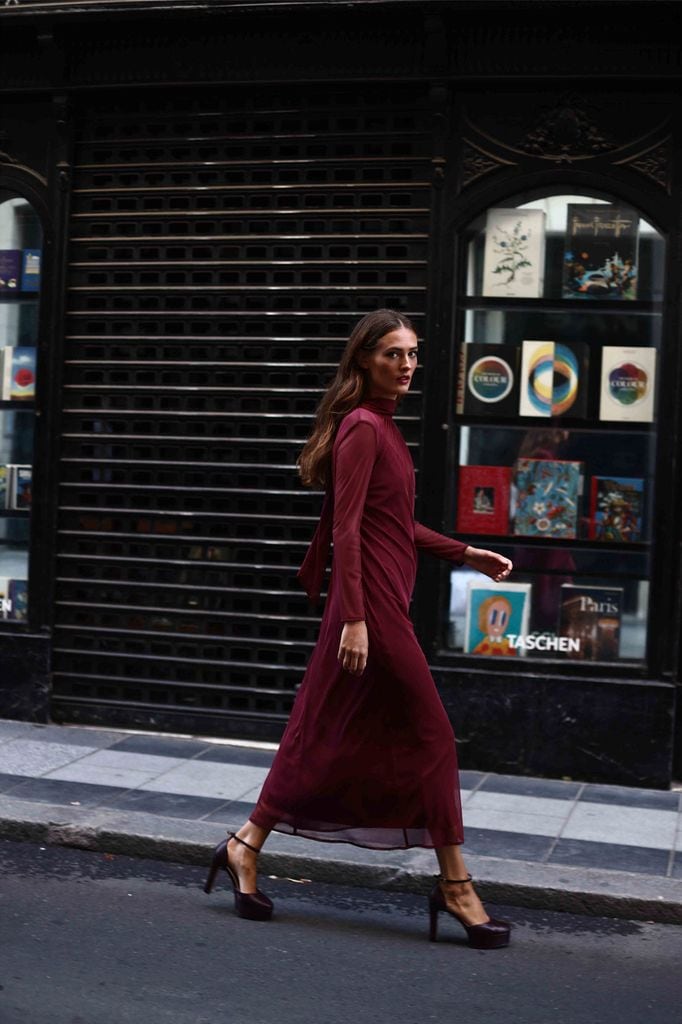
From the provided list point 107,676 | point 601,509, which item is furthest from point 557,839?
point 107,676

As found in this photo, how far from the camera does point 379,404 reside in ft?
16.3

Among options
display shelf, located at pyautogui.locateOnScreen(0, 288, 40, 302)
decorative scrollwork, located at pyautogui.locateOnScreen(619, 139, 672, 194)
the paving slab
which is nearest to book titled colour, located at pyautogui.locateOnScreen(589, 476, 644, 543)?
decorative scrollwork, located at pyautogui.locateOnScreen(619, 139, 672, 194)

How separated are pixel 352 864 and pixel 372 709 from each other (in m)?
1.04

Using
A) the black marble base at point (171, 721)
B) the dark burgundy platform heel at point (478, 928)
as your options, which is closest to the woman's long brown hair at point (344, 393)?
the dark burgundy platform heel at point (478, 928)

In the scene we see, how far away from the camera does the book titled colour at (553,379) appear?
24.8 feet

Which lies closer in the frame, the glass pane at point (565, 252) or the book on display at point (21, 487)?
the glass pane at point (565, 252)

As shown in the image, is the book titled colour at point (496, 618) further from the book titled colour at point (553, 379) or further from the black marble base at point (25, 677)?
the black marble base at point (25, 677)

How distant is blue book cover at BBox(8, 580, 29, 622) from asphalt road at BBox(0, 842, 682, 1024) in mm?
2952

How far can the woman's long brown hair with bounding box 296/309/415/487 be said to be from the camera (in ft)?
16.1

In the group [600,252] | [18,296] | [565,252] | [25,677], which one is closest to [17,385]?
[18,296]

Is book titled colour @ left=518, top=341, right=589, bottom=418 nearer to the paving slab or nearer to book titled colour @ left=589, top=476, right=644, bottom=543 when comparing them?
book titled colour @ left=589, top=476, right=644, bottom=543

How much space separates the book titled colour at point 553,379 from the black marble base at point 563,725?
56.1 inches

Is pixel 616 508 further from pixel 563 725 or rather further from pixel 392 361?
pixel 392 361

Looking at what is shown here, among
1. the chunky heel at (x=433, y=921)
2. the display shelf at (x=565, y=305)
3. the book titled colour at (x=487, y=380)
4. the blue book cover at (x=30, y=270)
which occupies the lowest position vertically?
the chunky heel at (x=433, y=921)
